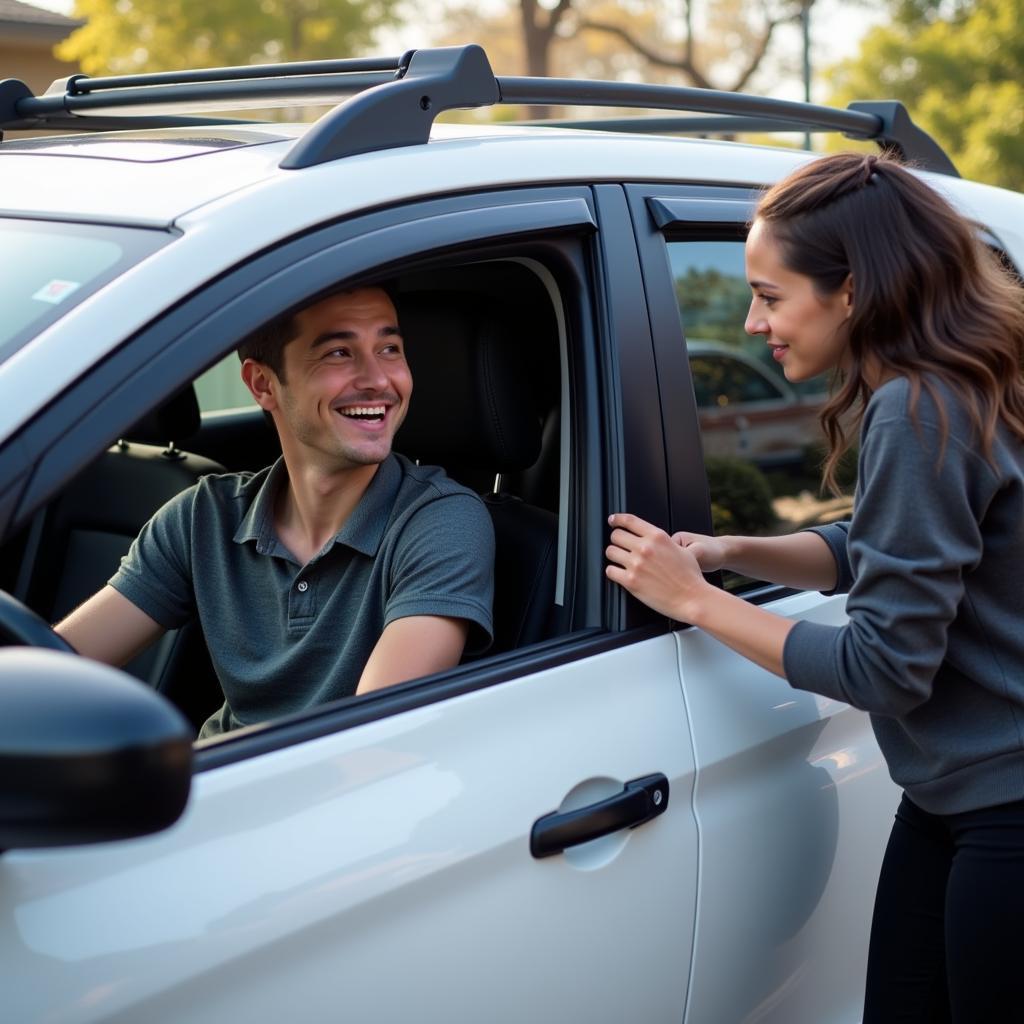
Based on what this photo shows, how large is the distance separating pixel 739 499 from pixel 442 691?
8.72 ft

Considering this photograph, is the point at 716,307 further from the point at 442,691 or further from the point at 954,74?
the point at 954,74

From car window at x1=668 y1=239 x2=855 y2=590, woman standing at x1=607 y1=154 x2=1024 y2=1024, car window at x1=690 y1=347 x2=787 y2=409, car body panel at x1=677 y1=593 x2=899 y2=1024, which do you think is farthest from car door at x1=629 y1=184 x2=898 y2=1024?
car window at x1=690 y1=347 x2=787 y2=409

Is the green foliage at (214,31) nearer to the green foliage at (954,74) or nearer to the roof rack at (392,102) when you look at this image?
the green foliage at (954,74)

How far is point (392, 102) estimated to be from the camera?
181 centimetres

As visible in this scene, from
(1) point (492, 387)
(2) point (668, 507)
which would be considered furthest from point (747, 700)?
(1) point (492, 387)

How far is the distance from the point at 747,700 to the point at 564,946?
0.47 metres

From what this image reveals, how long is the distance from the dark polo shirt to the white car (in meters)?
0.13

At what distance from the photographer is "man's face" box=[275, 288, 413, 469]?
2164mm

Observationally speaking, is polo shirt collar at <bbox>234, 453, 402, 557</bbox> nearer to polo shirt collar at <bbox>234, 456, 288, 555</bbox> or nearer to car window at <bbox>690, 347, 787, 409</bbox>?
polo shirt collar at <bbox>234, 456, 288, 555</bbox>

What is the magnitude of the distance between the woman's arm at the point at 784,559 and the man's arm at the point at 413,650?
15.8 inches

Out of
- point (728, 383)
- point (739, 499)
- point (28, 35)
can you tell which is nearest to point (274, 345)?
point (739, 499)

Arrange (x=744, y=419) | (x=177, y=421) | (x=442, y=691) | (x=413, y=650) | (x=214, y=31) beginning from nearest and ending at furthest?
(x=442, y=691), (x=413, y=650), (x=177, y=421), (x=744, y=419), (x=214, y=31)

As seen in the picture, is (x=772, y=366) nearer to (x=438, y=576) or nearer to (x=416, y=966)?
(x=438, y=576)

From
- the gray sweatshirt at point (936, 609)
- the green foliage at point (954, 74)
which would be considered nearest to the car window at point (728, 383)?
the gray sweatshirt at point (936, 609)
